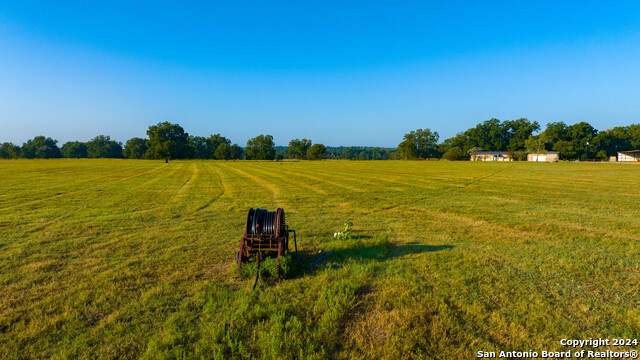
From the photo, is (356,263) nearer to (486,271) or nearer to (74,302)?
(486,271)

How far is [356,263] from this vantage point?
257 inches

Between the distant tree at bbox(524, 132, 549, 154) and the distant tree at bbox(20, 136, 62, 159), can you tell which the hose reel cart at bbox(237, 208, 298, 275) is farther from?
the distant tree at bbox(20, 136, 62, 159)

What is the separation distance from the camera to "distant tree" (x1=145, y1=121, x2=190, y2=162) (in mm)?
91750

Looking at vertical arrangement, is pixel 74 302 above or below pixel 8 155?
below

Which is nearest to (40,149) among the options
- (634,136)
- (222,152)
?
(222,152)

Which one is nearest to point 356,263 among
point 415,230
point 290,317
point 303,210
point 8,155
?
point 290,317

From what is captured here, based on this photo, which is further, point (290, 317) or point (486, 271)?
point (486, 271)

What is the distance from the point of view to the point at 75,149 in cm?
15588

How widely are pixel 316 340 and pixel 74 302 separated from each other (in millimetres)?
4141

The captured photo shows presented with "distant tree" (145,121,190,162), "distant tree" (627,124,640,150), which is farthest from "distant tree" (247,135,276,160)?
"distant tree" (627,124,640,150)

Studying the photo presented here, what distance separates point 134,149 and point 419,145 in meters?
145

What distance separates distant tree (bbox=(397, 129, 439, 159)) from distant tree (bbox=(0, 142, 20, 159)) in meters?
174

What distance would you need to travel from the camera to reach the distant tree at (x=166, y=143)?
91750mm

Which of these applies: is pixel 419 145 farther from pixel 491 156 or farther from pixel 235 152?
pixel 235 152
